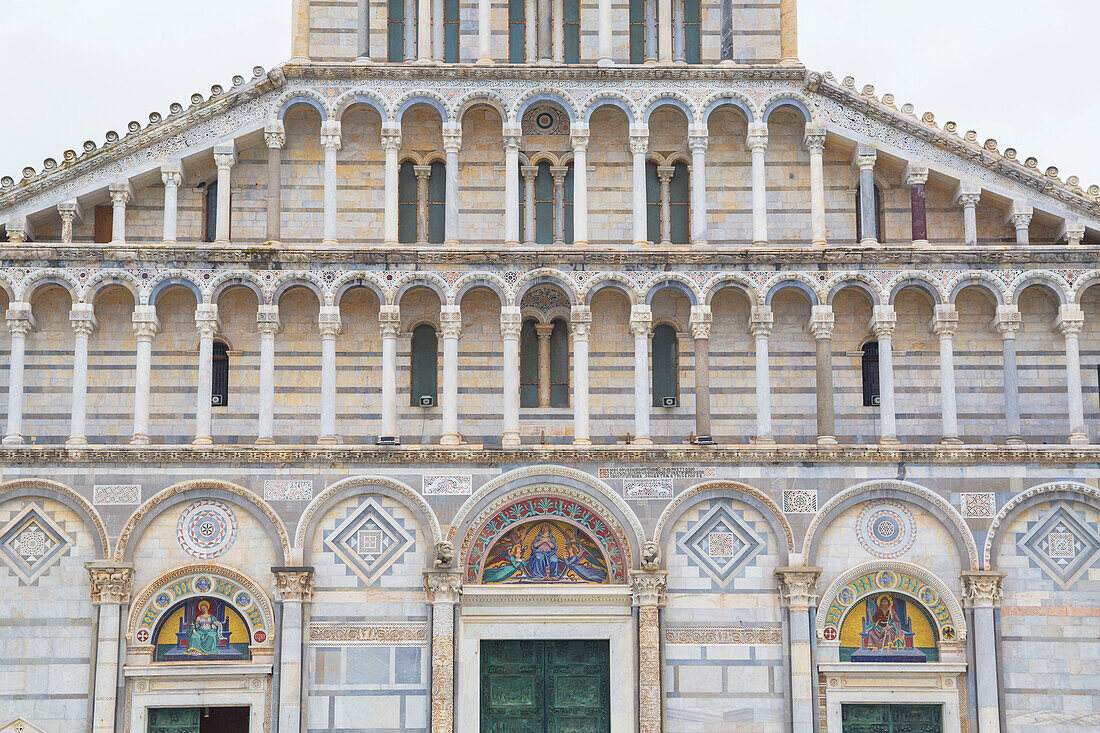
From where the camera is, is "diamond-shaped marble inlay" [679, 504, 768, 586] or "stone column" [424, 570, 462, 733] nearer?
"stone column" [424, 570, 462, 733]

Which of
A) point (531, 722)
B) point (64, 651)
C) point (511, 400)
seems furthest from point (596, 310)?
point (64, 651)

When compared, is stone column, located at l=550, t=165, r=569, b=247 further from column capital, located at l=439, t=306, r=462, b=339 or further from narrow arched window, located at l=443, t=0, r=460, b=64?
narrow arched window, located at l=443, t=0, r=460, b=64

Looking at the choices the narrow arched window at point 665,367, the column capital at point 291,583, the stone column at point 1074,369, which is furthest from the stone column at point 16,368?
the stone column at point 1074,369

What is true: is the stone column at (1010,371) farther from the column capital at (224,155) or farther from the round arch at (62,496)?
the round arch at (62,496)

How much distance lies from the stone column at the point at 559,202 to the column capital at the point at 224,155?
513cm

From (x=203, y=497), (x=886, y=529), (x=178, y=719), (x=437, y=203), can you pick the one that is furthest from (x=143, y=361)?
(x=886, y=529)

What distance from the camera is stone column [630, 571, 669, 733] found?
21312 mm

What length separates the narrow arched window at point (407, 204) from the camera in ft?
77.0

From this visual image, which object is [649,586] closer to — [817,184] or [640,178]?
[640,178]

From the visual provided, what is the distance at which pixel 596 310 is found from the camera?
23.3 metres

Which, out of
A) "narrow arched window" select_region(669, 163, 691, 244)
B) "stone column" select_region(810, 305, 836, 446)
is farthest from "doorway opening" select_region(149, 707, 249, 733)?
"narrow arched window" select_region(669, 163, 691, 244)

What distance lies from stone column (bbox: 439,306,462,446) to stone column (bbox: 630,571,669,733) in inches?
136

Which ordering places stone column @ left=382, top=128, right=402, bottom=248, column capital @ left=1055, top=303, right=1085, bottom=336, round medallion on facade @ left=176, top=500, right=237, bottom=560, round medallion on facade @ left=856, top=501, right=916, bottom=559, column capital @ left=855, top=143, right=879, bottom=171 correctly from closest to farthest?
round medallion on facade @ left=176, top=500, right=237, bottom=560
round medallion on facade @ left=856, top=501, right=916, bottom=559
column capital @ left=1055, top=303, right=1085, bottom=336
stone column @ left=382, top=128, right=402, bottom=248
column capital @ left=855, top=143, right=879, bottom=171

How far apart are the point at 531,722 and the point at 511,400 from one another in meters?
4.85
